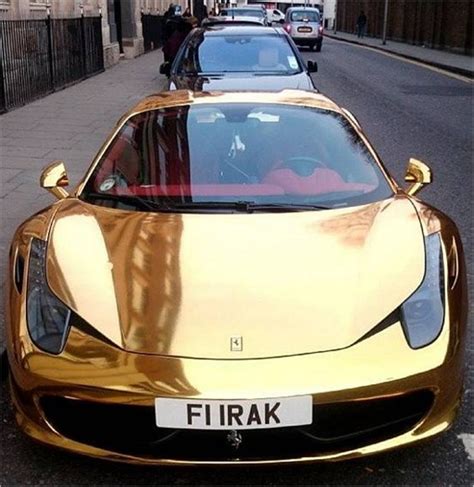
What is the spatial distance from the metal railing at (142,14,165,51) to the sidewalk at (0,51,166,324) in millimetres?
11188

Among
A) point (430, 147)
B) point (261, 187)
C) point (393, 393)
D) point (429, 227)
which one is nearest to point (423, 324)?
point (393, 393)

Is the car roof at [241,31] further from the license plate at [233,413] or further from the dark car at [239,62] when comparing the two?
the license plate at [233,413]

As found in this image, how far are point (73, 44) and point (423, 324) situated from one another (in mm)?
15592

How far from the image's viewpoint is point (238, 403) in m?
2.54

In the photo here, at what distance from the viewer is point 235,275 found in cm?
303

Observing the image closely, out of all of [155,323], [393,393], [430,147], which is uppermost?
[155,323]

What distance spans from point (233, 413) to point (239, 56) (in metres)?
7.28

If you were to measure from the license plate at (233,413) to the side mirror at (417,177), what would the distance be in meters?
1.78

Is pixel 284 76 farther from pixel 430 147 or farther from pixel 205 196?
pixel 205 196

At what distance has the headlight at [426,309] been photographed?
2838 mm

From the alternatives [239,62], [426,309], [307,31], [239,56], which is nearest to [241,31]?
[239,56]

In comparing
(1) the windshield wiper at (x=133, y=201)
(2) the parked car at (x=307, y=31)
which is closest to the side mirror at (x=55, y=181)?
(1) the windshield wiper at (x=133, y=201)

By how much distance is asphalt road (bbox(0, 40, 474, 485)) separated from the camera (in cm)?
292

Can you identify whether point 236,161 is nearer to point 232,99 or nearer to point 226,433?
point 232,99
